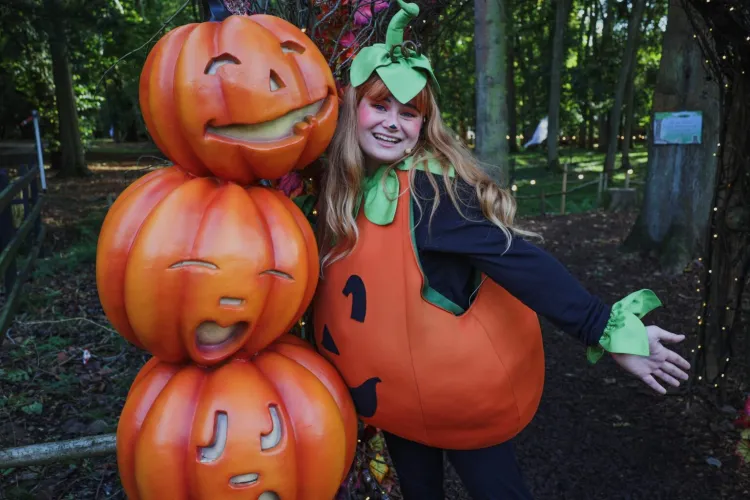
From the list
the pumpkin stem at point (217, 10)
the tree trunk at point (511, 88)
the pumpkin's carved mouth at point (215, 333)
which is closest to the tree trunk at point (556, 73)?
the tree trunk at point (511, 88)

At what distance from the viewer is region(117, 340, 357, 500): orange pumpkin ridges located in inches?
59.5

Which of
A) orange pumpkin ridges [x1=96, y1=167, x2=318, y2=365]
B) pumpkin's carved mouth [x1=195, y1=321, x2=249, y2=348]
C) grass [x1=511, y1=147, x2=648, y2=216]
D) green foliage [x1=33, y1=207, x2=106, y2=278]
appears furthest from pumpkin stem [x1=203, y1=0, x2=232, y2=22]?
grass [x1=511, y1=147, x2=648, y2=216]

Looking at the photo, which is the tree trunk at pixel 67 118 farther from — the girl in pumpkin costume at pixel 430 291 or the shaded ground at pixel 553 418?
the girl in pumpkin costume at pixel 430 291

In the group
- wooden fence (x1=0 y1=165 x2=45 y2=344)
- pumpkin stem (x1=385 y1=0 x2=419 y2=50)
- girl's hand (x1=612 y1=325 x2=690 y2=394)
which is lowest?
wooden fence (x1=0 y1=165 x2=45 y2=344)

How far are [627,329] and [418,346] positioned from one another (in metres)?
0.56

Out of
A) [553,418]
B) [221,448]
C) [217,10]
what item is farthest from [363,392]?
[553,418]

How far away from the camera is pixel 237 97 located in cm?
147

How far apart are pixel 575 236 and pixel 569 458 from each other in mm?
5823

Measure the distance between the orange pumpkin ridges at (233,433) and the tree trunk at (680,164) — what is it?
19.6ft

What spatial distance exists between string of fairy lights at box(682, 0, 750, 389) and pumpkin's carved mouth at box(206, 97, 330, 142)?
2.38 meters

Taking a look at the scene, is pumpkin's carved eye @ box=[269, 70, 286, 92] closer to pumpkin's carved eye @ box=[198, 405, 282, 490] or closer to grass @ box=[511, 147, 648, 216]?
pumpkin's carved eye @ box=[198, 405, 282, 490]

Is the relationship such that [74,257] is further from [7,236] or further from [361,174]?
[361,174]

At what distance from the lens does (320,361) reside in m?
1.80

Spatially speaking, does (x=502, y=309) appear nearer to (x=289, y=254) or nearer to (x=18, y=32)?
(x=289, y=254)
